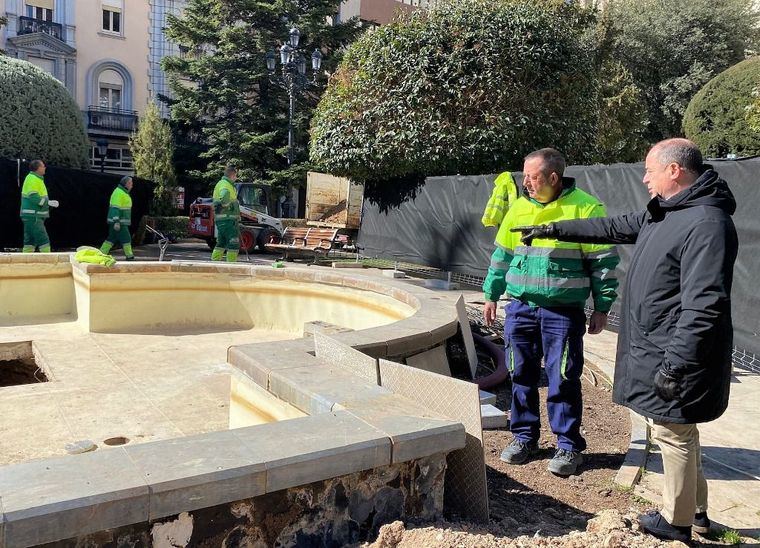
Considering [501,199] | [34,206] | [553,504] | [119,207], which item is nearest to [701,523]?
[553,504]

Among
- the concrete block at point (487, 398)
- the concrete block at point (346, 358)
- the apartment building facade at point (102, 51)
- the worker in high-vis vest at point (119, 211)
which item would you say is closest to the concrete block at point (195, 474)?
the concrete block at point (346, 358)

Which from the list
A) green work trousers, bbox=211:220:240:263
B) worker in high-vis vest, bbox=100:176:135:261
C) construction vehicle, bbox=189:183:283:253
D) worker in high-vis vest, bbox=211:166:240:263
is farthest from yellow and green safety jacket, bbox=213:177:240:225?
construction vehicle, bbox=189:183:283:253

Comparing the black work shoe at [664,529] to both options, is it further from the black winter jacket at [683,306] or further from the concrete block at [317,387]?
the concrete block at [317,387]

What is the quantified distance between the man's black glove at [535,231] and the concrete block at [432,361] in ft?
3.32

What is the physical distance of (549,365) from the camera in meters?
3.78

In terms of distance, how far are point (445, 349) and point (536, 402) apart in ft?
3.25

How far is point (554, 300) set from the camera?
12.1 feet

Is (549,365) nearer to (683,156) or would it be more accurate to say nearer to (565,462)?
(565,462)

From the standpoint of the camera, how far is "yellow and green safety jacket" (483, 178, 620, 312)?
3.70 meters

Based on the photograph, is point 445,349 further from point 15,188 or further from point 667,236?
point 15,188

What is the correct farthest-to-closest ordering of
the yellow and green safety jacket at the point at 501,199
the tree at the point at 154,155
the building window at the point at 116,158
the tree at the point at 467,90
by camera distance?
1. the building window at the point at 116,158
2. the tree at the point at 154,155
3. the tree at the point at 467,90
4. the yellow and green safety jacket at the point at 501,199

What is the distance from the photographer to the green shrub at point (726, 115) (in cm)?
1623

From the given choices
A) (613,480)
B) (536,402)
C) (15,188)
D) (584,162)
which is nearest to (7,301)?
(536,402)

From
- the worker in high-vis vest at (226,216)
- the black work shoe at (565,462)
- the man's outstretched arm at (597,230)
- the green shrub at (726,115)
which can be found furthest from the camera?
the green shrub at (726,115)
